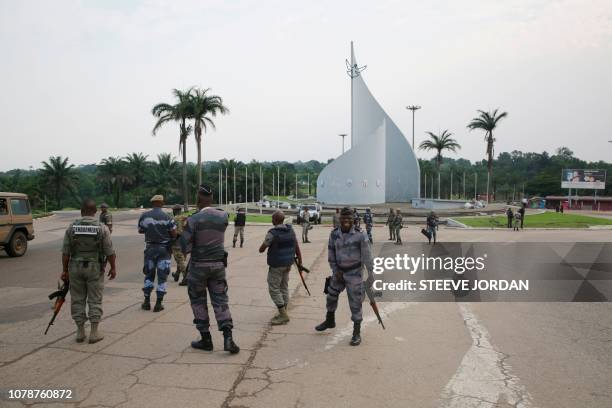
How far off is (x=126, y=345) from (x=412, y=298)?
478cm

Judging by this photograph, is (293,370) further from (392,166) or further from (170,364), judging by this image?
(392,166)

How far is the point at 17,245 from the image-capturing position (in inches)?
532

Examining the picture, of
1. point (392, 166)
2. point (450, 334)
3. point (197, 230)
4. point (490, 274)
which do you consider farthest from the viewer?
point (392, 166)

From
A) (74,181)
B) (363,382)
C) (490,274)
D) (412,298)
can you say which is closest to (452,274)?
(490,274)

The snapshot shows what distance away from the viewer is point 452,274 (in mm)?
10750

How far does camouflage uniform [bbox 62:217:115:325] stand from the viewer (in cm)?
527

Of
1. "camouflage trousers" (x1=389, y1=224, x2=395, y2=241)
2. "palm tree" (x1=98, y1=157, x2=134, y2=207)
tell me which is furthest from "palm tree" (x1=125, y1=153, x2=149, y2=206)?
"camouflage trousers" (x1=389, y1=224, x2=395, y2=241)

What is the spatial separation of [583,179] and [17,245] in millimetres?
66855

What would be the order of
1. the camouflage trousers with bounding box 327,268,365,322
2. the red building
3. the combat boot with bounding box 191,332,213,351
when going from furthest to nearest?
the red building
the camouflage trousers with bounding box 327,268,365,322
the combat boot with bounding box 191,332,213,351

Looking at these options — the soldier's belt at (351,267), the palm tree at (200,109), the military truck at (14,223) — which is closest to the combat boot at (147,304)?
A: the soldier's belt at (351,267)

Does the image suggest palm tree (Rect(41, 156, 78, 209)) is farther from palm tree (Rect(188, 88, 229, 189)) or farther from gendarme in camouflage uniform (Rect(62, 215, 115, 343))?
gendarme in camouflage uniform (Rect(62, 215, 115, 343))

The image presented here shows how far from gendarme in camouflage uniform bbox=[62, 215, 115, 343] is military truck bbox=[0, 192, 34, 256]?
955cm

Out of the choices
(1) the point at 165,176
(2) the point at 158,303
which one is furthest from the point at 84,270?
(1) the point at 165,176

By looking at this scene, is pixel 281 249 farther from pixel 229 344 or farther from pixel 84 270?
pixel 84 270
